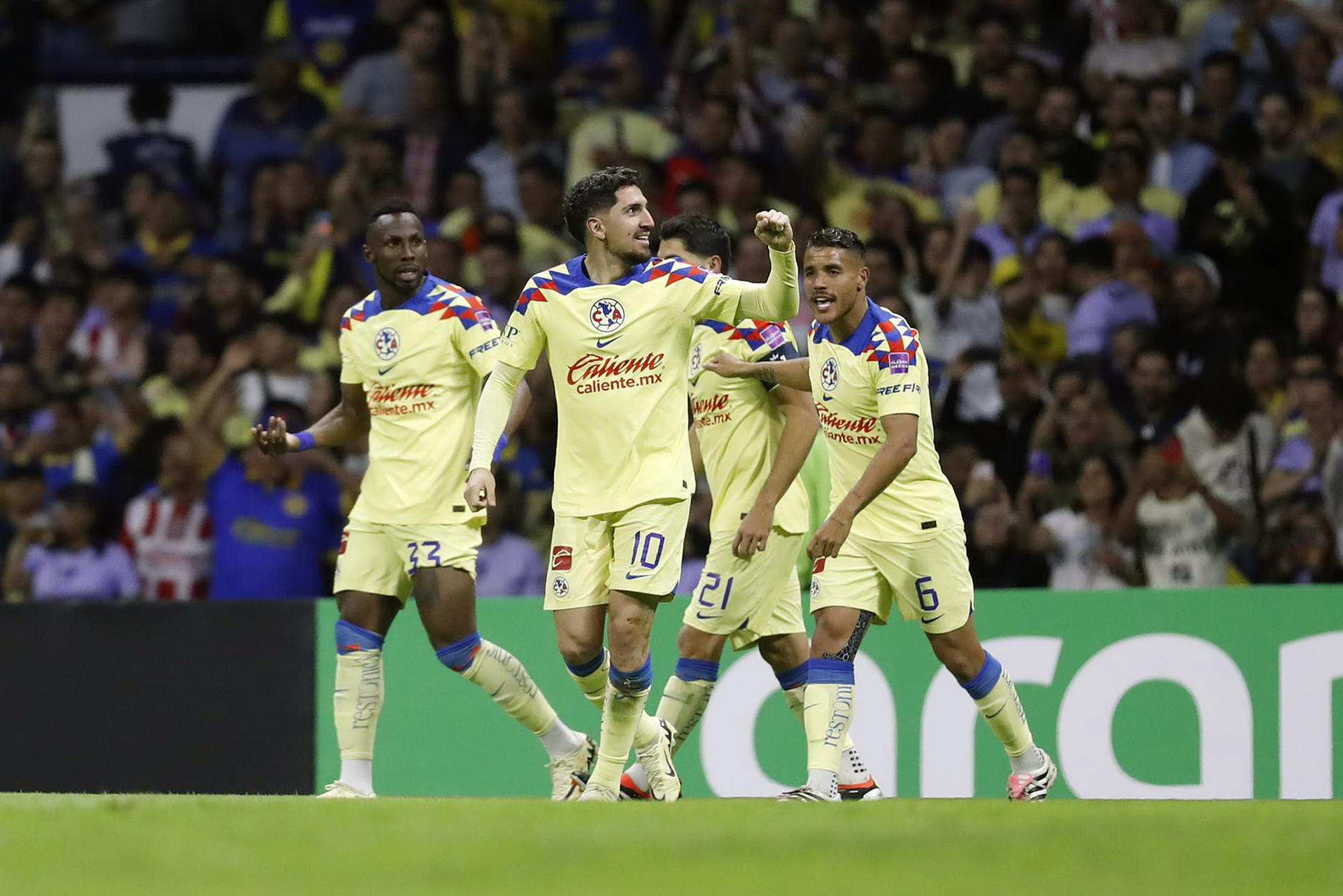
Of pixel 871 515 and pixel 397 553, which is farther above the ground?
pixel 871 515

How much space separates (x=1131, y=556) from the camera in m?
10.4

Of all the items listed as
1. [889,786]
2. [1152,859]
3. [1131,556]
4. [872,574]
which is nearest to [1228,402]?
[1131,556]

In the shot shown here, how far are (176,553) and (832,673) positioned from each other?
5.54 m

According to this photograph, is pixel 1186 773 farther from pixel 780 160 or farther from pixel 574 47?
pixel 574 47

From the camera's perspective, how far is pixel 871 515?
7.66 m

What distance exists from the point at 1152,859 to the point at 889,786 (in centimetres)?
411

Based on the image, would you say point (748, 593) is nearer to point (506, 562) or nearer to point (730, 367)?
point (730, 367)

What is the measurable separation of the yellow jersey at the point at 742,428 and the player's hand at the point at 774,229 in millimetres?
1406

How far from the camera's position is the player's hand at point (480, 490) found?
7016 millimetres

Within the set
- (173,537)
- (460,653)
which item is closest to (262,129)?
(173,537)

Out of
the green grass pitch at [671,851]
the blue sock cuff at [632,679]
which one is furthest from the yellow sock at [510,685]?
the green grass pitch at [671,851]

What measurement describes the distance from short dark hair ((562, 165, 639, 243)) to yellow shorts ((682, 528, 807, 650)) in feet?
5.13

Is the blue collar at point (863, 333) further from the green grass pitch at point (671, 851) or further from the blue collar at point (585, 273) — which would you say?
the green grass pitch at point (671, 851)

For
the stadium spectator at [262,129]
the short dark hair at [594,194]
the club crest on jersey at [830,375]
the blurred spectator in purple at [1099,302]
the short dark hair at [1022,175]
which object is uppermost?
the stadium spectator at [262,129]
